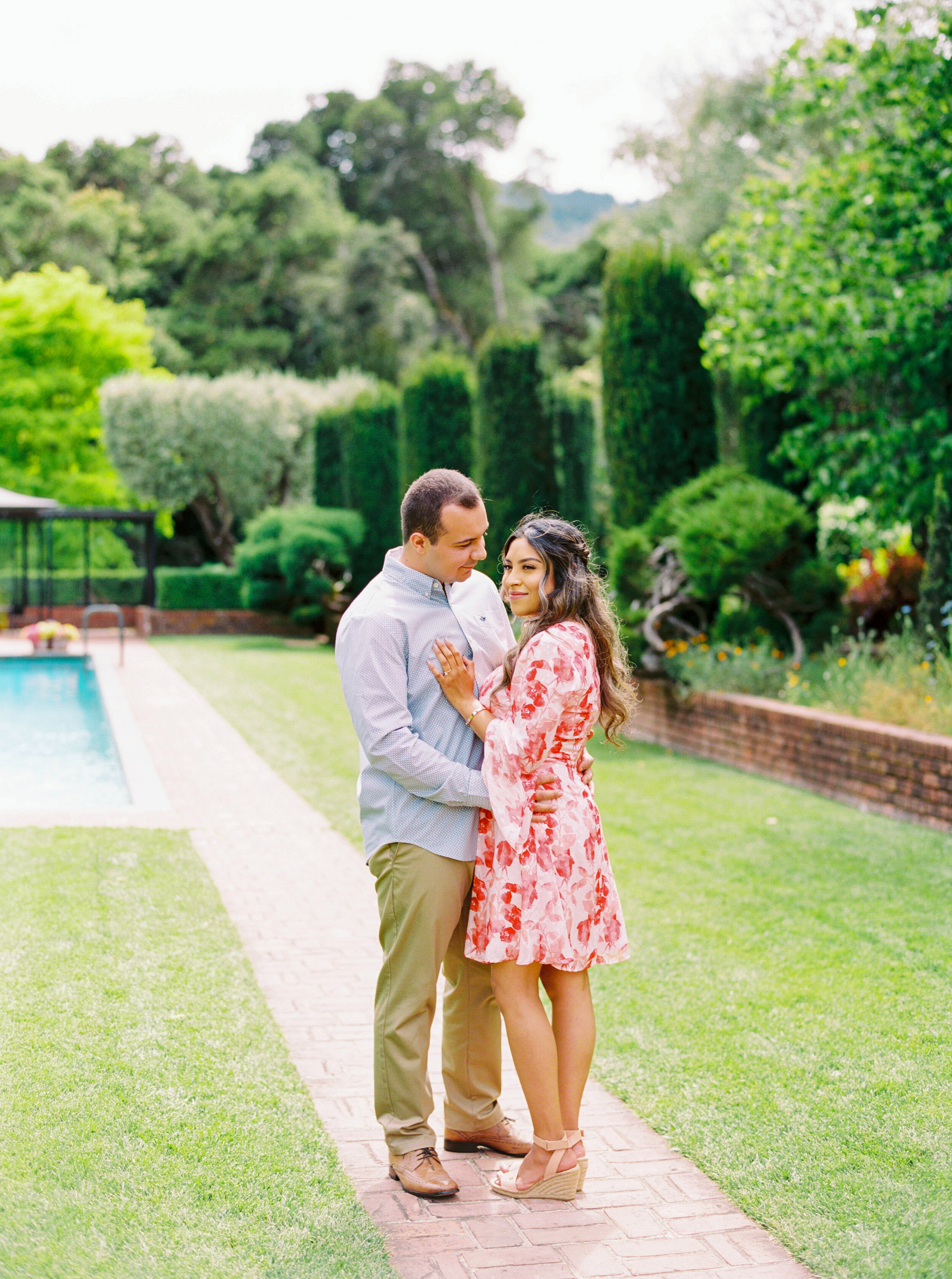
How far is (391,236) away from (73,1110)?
3550cm

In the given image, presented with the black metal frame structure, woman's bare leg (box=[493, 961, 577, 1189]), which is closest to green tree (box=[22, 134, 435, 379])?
the black metal frame structure

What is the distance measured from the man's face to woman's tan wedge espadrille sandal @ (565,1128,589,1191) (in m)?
1.47

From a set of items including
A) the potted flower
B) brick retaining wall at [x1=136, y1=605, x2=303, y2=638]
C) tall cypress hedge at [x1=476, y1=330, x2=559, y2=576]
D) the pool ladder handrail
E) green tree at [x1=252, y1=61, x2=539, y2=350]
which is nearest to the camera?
tall cypress hedge at [x1=476, y1=330, x2=559, y2=576]

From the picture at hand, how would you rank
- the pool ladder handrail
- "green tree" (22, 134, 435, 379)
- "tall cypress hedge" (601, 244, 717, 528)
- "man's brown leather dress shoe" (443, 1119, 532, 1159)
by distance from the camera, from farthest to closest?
1. "green tree" (22, 134, 435, 379)
2. the pool ladder handrail
3. "tall cypress hedge" (601, 244, 717, 528)
4. "man's brown leather dress shoe" (443, 1119, 532, 1159)

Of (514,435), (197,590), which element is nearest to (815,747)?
(514,435)

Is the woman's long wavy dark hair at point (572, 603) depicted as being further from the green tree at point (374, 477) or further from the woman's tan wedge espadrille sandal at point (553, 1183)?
the green tree at point (374, 477)

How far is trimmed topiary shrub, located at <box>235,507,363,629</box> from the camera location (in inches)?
858

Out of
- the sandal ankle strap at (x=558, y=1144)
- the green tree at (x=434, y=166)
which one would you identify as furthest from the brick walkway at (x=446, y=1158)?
the green tree at (x=434, y=166)

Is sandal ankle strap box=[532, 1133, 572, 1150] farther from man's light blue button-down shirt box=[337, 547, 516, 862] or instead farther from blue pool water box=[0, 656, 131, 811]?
blue pool water box=[0, 656, 131, 811]

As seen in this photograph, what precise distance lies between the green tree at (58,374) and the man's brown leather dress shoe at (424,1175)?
90.4 ft

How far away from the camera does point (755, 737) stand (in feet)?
30.9

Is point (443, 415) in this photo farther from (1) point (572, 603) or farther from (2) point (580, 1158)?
(2) point (580, 1158)

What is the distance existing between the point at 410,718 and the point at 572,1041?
0.95 m

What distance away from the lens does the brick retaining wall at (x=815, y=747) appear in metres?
7.48
